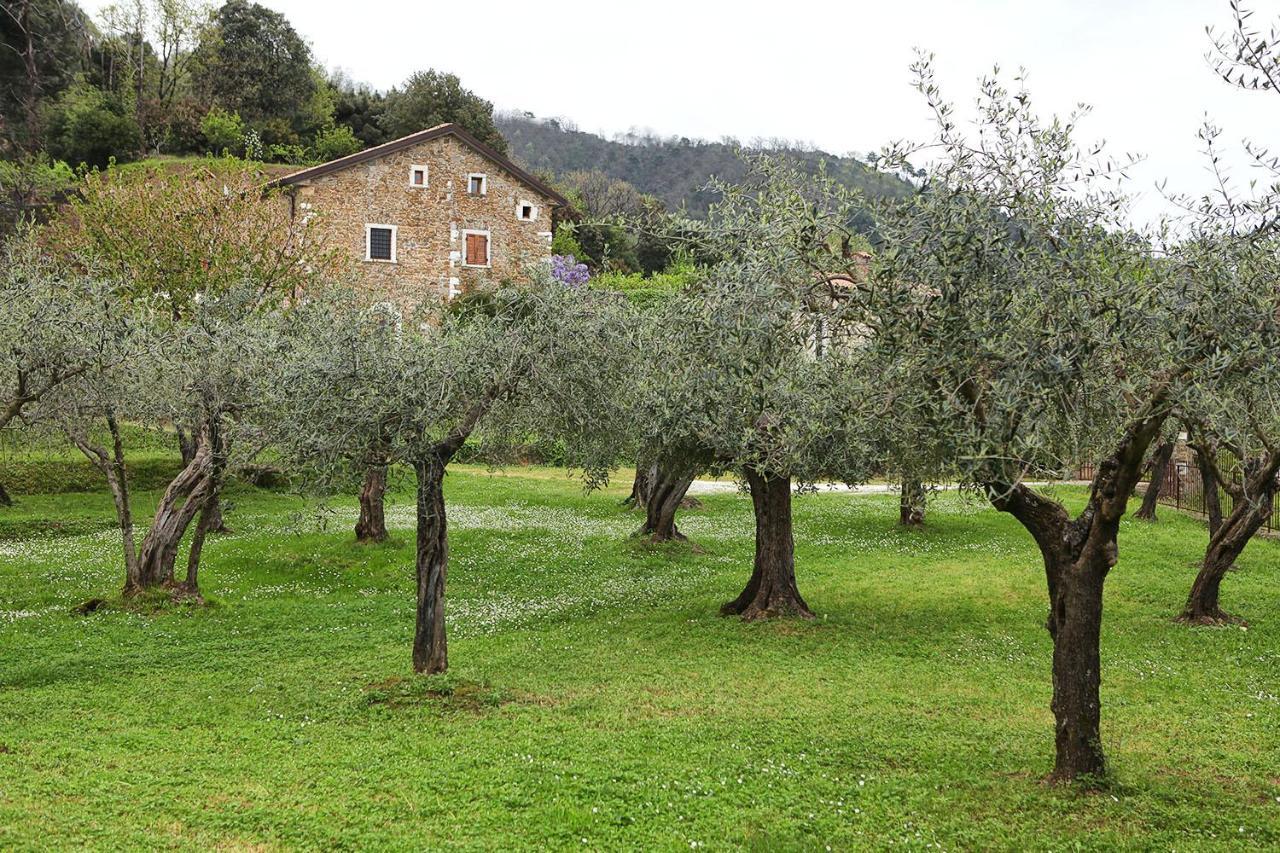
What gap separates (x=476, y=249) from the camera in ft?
184

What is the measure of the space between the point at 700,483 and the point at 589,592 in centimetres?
2476

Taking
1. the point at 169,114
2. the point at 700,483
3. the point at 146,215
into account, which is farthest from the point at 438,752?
the point at 169,114

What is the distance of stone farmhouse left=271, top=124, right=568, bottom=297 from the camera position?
2063 inches

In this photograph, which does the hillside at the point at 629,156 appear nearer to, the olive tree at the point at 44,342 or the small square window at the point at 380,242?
→ the small square window at the point at 380,242

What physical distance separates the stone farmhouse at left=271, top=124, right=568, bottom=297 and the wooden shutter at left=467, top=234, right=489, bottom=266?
58 millimetres

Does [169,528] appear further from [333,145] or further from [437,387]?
[333,145]

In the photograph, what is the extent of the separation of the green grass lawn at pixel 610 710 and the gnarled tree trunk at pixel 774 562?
28.6 inches

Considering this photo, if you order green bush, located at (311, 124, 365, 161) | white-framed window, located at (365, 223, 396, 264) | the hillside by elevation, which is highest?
the hillside

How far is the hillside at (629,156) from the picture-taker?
4316 inches

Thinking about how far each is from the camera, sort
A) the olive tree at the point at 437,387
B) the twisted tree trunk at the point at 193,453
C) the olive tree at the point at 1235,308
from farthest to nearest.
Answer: the twisted tree trunk at the point at 193,453 < the olive tree at the point at 437,387 < the olive tree at the point at 1235,308

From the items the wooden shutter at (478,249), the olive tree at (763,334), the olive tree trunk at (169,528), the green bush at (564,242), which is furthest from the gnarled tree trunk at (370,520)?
the green bush at (564,242)

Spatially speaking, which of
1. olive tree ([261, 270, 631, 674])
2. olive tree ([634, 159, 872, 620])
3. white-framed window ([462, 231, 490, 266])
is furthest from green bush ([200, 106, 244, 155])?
olive tree ([634, 159, 872, 620])

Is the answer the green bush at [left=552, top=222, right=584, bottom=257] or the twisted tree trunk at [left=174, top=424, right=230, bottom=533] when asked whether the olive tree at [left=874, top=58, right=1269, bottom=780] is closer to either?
the twisted tree trunk at [left=174, top=424, right=230, bottom=533]

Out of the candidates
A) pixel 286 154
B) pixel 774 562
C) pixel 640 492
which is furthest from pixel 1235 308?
pixel 286 154
